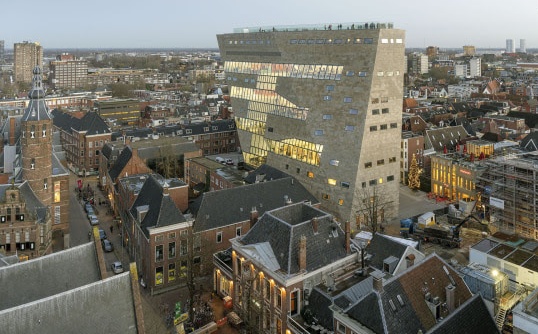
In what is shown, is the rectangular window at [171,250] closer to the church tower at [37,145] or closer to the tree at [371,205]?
the church tower at [37,145]

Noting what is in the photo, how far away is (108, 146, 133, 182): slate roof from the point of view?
264ft

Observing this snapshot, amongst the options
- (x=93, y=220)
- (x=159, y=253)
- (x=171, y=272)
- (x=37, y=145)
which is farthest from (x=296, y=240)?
(x=93, y=220)

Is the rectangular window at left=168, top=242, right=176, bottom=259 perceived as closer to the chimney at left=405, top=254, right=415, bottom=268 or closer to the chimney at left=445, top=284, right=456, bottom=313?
the chimney at left=405, top=254, right=415, bottom=268

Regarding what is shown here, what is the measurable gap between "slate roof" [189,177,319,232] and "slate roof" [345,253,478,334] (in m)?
27.7

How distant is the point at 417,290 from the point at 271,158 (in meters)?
55.0

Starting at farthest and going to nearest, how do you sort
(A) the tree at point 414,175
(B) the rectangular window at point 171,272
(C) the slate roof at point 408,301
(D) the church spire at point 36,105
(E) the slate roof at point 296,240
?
(A) the tree at point 414,175 < (D) the church spire at point 36,105 < (B) the rectangular window at point 171,272 < (E) the slate roof at point 296,240 < (C) the slate roof at point 408,301

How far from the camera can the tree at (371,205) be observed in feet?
234

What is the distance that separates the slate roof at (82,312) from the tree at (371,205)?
47.5 meters

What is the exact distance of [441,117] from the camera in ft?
451

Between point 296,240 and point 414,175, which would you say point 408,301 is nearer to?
point 296,240

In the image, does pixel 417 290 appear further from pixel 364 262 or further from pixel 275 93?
pixel 275 93

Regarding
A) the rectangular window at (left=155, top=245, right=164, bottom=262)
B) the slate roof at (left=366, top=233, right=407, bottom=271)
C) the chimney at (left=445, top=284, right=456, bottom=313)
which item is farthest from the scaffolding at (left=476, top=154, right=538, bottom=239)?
the rectangular window at (left=155, top=245, right=164, bottom=262)

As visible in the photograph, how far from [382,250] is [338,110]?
107 feet

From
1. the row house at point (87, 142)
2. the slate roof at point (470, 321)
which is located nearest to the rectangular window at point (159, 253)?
the slate roof at point (470, 321)
